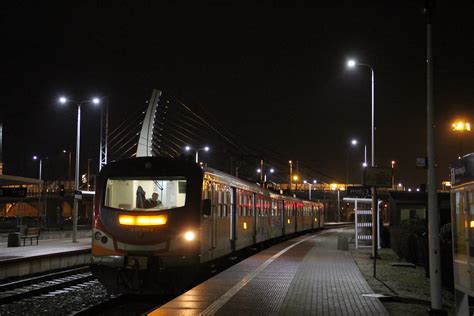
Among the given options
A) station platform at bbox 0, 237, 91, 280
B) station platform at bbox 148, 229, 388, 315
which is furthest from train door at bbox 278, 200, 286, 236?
station platform at bbox 148, 229, 388, 315

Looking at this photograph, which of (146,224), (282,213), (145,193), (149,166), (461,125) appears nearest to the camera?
(146,224)

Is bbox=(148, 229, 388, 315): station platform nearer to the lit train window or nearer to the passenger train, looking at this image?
the passenger train

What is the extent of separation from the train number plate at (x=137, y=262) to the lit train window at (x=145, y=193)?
1081 millimetres

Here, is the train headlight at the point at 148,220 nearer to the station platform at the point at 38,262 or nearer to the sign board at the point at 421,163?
the sign board at the point at 421,163

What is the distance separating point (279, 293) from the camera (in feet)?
39.7

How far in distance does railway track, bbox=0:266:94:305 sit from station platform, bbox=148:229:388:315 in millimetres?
4539

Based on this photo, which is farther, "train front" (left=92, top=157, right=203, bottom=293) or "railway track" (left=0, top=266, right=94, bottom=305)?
"railway track" (left=0, top=266, right=94, bottom=305)

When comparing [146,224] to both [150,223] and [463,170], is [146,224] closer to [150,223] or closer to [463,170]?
[150,223]

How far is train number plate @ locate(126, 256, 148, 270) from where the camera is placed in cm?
1268

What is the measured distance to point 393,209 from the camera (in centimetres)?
3650

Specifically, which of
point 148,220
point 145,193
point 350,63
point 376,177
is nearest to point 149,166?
point 145,193

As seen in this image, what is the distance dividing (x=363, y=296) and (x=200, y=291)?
3259 millimetres

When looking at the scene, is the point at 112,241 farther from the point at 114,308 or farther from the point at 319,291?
the point at 319,291

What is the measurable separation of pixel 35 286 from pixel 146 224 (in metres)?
5.52
